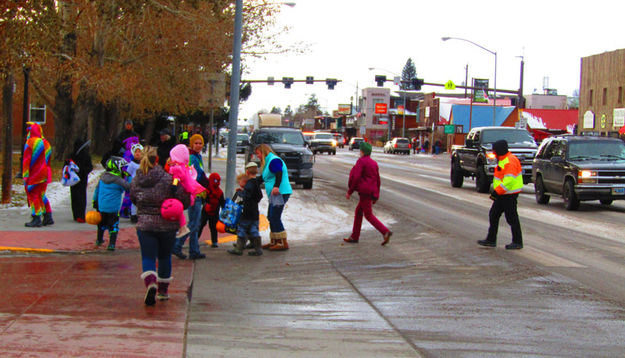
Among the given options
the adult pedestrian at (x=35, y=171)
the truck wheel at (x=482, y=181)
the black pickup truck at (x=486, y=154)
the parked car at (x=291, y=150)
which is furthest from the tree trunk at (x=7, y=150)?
the truck wheel at (x=482, y=181)

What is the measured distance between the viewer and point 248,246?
10.8 metres

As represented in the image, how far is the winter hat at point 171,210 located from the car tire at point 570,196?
40.8ft

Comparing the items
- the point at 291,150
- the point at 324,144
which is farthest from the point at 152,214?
the point at 324,144

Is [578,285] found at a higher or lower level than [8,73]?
lower

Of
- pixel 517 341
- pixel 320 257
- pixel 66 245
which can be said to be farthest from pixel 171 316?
pixel 66 245

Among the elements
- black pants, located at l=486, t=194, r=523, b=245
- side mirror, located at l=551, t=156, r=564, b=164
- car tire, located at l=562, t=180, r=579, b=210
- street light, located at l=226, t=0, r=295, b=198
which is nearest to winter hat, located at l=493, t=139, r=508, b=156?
black pants, located at l=486, t=194, r=523, b=245

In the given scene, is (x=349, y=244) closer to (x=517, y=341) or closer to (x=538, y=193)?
(x=517, y=341)

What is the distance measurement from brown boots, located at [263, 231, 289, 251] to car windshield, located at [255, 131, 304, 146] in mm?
12068

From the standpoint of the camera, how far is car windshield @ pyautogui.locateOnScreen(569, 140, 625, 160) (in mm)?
17422

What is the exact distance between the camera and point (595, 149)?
57.7 feet

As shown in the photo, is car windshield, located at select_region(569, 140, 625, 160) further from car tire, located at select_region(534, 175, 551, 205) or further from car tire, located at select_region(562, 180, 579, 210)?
car tire, located at select_region(534, 175, 551, 205)

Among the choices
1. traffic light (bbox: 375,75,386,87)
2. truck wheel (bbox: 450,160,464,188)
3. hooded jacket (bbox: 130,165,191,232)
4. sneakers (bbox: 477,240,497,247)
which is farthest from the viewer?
traffic light (bbox: 375,75,386,87)

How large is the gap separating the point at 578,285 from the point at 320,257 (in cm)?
375

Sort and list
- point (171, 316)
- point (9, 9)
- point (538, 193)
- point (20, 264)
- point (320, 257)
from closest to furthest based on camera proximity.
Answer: point (171, 316) → point (20, 264) → point (320, 257) → point (9, 9) → point (538, 193)
